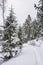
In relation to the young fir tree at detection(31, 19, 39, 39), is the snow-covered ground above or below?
above

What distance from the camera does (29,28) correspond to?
5344 centimetres

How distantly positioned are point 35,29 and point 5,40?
3422 centimetres

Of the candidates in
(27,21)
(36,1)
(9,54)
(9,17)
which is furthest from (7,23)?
(27,21)

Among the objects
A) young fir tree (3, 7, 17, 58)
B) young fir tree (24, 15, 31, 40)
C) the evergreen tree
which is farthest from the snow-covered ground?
young fir tree (24, 15, 31, 40)

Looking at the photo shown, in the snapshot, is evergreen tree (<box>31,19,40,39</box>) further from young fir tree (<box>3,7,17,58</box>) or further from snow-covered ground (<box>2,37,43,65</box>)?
young fir tree (<box>3,7,17,58</box>)

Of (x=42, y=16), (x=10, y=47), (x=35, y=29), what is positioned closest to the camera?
(x=42, y=16)

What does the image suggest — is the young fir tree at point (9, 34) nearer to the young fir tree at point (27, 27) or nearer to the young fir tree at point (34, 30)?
the young fir tree at point (34, 30)

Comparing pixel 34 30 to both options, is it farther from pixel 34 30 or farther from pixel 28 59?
pixel 28 59

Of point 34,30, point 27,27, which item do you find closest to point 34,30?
point 34,30

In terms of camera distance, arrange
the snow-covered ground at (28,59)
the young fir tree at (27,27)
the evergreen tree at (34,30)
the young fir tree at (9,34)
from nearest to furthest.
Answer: the snow-covered ground at (28,59)
the young fir tree at (9,34)
the evergreen tree at (34,30)
the young fir tree at (27,27)

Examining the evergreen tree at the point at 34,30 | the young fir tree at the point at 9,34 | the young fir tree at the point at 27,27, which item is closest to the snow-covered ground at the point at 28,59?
the young fir tree at the point at 9,34

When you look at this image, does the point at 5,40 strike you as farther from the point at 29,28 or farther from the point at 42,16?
the point at 29,28

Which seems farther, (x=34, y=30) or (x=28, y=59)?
(x=34, y=30)

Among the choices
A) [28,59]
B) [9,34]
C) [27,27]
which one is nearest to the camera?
[28,59]
